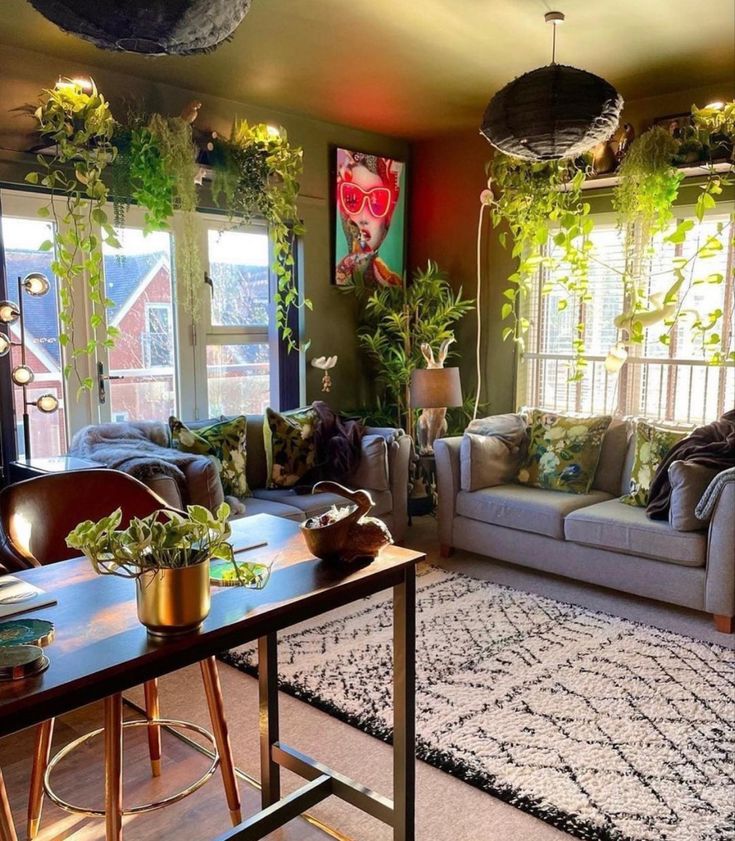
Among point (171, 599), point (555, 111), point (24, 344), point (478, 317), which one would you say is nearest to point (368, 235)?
point (478, 317)

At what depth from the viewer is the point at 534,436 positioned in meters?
4.51

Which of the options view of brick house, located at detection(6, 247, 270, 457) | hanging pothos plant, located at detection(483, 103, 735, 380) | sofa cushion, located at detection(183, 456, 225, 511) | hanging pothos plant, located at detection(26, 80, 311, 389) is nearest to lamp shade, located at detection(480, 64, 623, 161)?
hanging pothos plant, located at detection(483, 103, 735, 380)

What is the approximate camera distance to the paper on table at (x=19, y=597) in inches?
57.8

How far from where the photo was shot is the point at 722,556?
3.36m

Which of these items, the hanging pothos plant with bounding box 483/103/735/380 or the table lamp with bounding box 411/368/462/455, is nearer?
the hanging pothos plant with bounding box 483/103/735/380

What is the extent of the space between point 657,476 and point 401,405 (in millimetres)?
1938

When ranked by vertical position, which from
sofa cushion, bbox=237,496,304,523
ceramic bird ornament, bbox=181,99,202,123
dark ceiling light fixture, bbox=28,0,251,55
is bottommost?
sofa cushion, bbox=237,496,304,523

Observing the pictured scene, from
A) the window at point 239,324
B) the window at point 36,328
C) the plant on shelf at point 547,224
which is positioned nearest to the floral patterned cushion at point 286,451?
the window at point 239,324

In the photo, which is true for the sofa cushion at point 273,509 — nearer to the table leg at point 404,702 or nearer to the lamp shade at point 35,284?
the lamp shade at point 35,284

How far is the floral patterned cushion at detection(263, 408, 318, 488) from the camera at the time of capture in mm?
4273

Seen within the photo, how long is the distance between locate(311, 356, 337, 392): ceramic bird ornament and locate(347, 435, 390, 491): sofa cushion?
94cm

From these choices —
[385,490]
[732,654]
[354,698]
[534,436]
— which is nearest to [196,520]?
[354,698]

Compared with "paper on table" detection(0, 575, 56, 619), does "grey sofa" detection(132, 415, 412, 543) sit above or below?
below

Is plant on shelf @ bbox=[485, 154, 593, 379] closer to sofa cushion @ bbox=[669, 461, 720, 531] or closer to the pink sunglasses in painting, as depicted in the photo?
the pink sunglasses in painting
